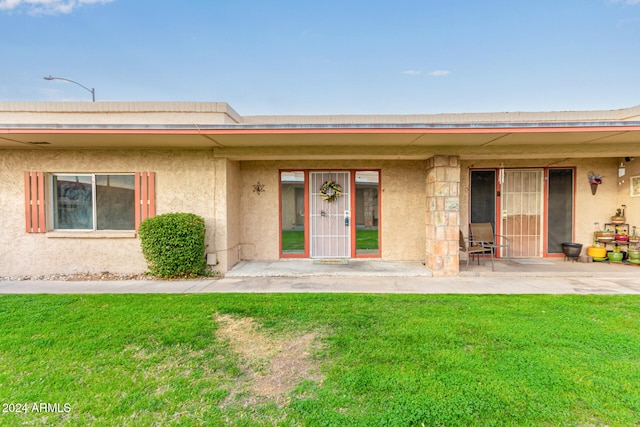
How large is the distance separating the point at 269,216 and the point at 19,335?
5.03 metres

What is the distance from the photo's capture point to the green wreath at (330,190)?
796cm

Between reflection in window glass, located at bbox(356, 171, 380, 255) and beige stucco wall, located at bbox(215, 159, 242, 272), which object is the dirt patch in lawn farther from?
reflection in window glass, located at bbox(356, 171, 380, 255)

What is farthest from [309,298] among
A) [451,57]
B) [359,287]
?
[451,57]

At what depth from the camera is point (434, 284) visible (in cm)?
587

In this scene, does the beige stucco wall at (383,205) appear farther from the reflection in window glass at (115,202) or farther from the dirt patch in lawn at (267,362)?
the dirt patch in lawn at (267,362)

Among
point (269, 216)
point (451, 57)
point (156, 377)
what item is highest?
point (451, 57)

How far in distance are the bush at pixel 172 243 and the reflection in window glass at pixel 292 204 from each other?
7.56 feet

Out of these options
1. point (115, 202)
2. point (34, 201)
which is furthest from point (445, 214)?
point (34, 201)

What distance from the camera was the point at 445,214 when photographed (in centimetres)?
651

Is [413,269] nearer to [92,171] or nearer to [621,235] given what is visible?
[621,235]

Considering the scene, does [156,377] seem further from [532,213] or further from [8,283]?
[532,213]

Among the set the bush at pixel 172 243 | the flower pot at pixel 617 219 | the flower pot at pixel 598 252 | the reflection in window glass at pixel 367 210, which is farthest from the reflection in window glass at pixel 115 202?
the flower pot at pixel 617 219

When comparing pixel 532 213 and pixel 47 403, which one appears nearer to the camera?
pixel 47 403

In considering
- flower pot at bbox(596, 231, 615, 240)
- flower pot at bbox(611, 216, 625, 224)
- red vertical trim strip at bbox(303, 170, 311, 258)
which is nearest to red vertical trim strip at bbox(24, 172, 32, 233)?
red vertical trim strip at bbox(303, 170, 311, 258)
